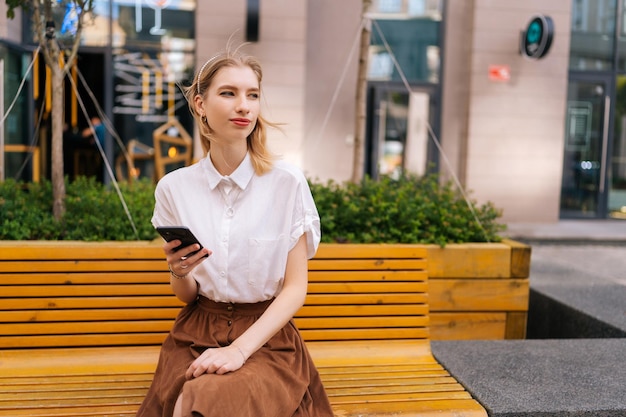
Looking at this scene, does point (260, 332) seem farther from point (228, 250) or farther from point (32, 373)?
point (32, 373)

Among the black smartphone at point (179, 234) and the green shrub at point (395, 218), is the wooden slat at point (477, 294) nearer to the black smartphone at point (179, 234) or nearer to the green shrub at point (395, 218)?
the green shrub at point (395, 218)

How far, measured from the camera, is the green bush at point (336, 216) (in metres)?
3.85

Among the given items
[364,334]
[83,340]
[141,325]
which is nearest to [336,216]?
[364,334]

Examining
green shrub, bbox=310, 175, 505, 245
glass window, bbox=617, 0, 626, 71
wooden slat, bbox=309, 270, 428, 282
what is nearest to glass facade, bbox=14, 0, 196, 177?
green shrub, bbox=310, 175, 505, 245

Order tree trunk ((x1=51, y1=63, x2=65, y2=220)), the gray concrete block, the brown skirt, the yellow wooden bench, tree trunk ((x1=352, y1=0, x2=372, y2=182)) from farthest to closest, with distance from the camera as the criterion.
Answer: tree trunk ((x1=352, y1=0, x2=372, y2=182)) < tree trunk ((x1=51, y1=63, x2=65, y2=220)) < the yellow wooden bench < the gray concrete block < the brown skirt

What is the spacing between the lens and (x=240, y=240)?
2396mm

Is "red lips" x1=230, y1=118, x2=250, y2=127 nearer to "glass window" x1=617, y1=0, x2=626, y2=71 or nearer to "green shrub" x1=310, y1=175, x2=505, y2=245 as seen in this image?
"green shrub" x1=310, y1=175, x2=505, y2=245

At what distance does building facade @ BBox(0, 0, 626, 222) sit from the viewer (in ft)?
36.4

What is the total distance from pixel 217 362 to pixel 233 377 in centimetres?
7

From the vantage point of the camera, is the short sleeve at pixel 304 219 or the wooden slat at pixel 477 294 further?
the wooden slat at pixel 477 294

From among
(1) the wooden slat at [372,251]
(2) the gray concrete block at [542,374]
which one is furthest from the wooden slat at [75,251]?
(2) the gray concrete block at [542,374]

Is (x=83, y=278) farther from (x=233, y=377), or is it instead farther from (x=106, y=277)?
(x=233, y=377)

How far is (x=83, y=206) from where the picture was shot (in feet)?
13.9

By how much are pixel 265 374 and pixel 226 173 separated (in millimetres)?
760
